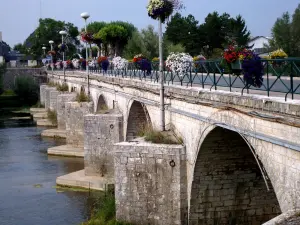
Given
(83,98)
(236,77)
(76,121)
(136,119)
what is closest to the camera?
(236,77)

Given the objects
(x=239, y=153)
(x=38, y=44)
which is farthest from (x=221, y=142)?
(x=38, y=44)

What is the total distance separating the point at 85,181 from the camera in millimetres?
20562

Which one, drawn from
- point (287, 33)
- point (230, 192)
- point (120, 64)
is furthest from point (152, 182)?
point (287, 33)

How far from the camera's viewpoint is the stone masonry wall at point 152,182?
43.9 ft

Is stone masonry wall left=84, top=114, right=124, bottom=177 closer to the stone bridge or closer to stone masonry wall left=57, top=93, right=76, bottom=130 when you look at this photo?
the stone bridge

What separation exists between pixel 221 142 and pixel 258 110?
140 inches

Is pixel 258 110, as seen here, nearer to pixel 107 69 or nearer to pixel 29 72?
pixel 107 69

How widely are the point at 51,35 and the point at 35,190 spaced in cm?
6519

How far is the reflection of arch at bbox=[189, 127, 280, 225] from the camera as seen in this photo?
1304 centimetres

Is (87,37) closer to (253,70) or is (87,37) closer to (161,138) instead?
(161,138)

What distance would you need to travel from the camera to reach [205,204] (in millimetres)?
13305

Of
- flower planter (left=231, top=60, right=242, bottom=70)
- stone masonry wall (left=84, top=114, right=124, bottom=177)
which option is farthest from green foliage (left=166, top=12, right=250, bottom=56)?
flower planter (left=231, top=60, right=242, bottom=70)

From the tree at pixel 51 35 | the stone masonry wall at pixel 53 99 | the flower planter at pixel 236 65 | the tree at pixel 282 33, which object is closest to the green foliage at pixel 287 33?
the tree at pixel 282 33

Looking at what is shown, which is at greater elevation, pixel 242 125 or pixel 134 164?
pixel 242 125
